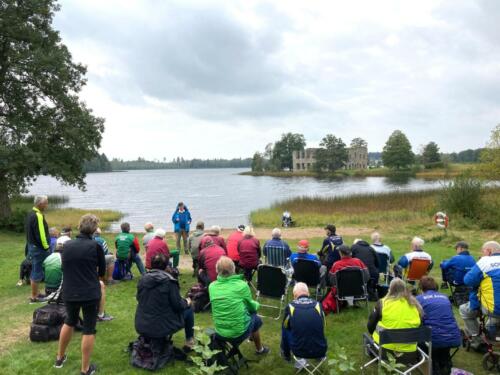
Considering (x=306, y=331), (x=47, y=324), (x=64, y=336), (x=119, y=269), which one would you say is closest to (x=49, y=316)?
(x=47, y=324)

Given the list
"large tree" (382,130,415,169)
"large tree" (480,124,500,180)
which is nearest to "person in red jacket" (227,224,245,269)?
"large tree" (480,124,500,180)

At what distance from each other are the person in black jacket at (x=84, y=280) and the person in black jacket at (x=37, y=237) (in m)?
2.72

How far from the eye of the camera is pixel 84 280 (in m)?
4.27

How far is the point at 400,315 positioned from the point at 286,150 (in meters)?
139

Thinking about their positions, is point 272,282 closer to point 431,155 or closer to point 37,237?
point 37,237

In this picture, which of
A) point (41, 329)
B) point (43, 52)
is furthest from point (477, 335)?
point (43, 52)

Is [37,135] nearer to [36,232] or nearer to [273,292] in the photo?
[36,232]

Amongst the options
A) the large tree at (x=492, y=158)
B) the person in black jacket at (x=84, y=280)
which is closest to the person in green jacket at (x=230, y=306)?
the person in black jacket at (x=84, y=280)

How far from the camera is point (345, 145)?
119 metres

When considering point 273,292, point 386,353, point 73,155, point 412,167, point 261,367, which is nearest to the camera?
point 386,353

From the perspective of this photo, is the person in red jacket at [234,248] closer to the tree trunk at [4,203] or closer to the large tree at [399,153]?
the tree trunk at [4,203]

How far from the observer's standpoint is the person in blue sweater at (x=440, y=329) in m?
4.37

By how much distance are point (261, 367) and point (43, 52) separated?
20.4 m

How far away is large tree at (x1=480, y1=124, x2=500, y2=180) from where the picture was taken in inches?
937
